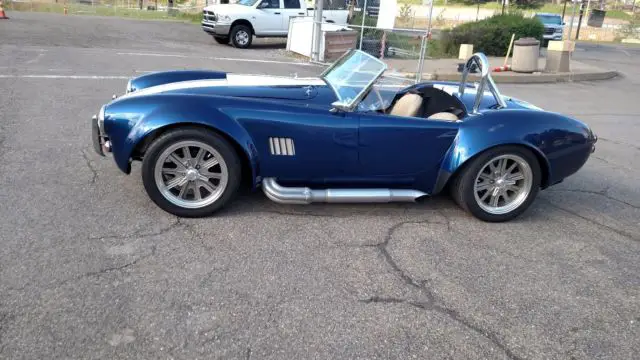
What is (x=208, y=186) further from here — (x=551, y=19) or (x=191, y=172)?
(x=551, y=19)

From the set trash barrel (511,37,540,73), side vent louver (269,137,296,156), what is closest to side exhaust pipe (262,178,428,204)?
side vent louver (269,137,296,156)

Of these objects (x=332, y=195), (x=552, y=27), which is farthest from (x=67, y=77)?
(x=552, y=27)

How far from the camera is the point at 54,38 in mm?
16344

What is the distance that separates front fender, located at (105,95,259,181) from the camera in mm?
3770

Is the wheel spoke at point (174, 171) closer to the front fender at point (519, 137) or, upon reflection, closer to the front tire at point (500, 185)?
the front fender at point (519, 137)

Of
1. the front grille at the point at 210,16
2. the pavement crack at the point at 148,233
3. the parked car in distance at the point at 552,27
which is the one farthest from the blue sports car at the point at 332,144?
the parked car in distance at the point at 552,27

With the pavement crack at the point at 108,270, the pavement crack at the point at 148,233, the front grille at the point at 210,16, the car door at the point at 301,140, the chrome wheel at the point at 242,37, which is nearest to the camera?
the pavement crack at the point at 108,270

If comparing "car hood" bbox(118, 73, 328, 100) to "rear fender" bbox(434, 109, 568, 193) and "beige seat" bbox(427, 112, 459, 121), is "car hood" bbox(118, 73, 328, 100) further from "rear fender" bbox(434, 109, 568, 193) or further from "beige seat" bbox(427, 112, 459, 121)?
"rear fender" bbox(434, 109, 568, 193)

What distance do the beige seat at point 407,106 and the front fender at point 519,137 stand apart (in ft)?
1.65

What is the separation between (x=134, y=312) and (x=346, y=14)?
1711 cm

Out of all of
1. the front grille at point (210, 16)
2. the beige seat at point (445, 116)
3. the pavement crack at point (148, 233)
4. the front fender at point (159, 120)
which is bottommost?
the pavement crack at point (148, 233)

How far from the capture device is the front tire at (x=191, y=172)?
381 cm

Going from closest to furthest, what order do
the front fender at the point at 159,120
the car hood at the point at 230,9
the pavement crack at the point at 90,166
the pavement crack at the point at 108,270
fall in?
the pavement crack at the point at 108,270 → the front fender at the point at 159,120 → the pavement crack at the point at 90,166 → the car hood at the point at 230,9

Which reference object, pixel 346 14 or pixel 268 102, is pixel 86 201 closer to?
pixel 268 102
